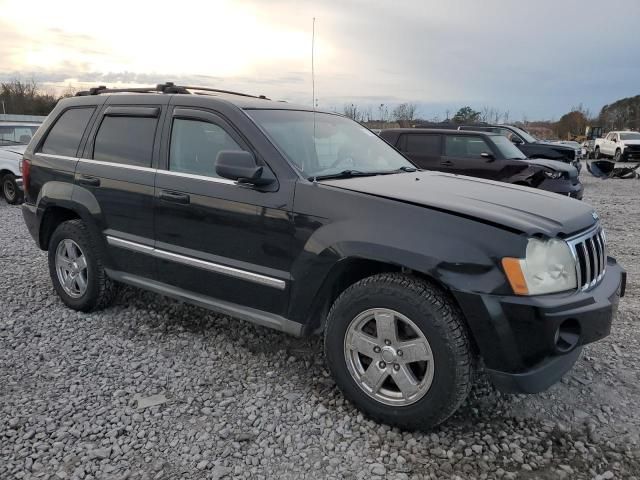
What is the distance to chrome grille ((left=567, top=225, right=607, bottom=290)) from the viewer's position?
2695 millimetres

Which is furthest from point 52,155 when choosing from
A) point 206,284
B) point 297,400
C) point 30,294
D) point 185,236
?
point 297,400

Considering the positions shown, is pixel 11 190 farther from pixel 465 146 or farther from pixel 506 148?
pixel 506 148

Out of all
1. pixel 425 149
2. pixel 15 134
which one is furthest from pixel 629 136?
pixel 15 134

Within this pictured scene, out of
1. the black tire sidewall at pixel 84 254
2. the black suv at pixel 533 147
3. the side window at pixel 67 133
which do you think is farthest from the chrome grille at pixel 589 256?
the black suv at pixel 533 147

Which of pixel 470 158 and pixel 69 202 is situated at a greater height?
pixel 470 158

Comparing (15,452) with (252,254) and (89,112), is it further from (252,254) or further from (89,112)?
(89,112)

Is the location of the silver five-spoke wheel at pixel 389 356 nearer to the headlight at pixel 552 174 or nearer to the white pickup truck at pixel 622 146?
the headlight at pixel 552 174

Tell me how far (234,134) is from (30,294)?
117 inches

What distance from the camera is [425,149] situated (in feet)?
34.0

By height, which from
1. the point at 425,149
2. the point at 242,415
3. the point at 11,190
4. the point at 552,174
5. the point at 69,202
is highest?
the point at 425,149

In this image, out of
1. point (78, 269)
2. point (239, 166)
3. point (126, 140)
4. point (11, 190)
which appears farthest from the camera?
point (11, 190)

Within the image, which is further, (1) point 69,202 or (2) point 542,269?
(1) point 69,202

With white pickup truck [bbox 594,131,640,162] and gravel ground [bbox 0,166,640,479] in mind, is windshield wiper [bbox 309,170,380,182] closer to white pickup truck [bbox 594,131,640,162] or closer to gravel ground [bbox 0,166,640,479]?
gravel ground [bbox 0,166,640,479]

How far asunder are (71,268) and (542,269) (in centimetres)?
380
